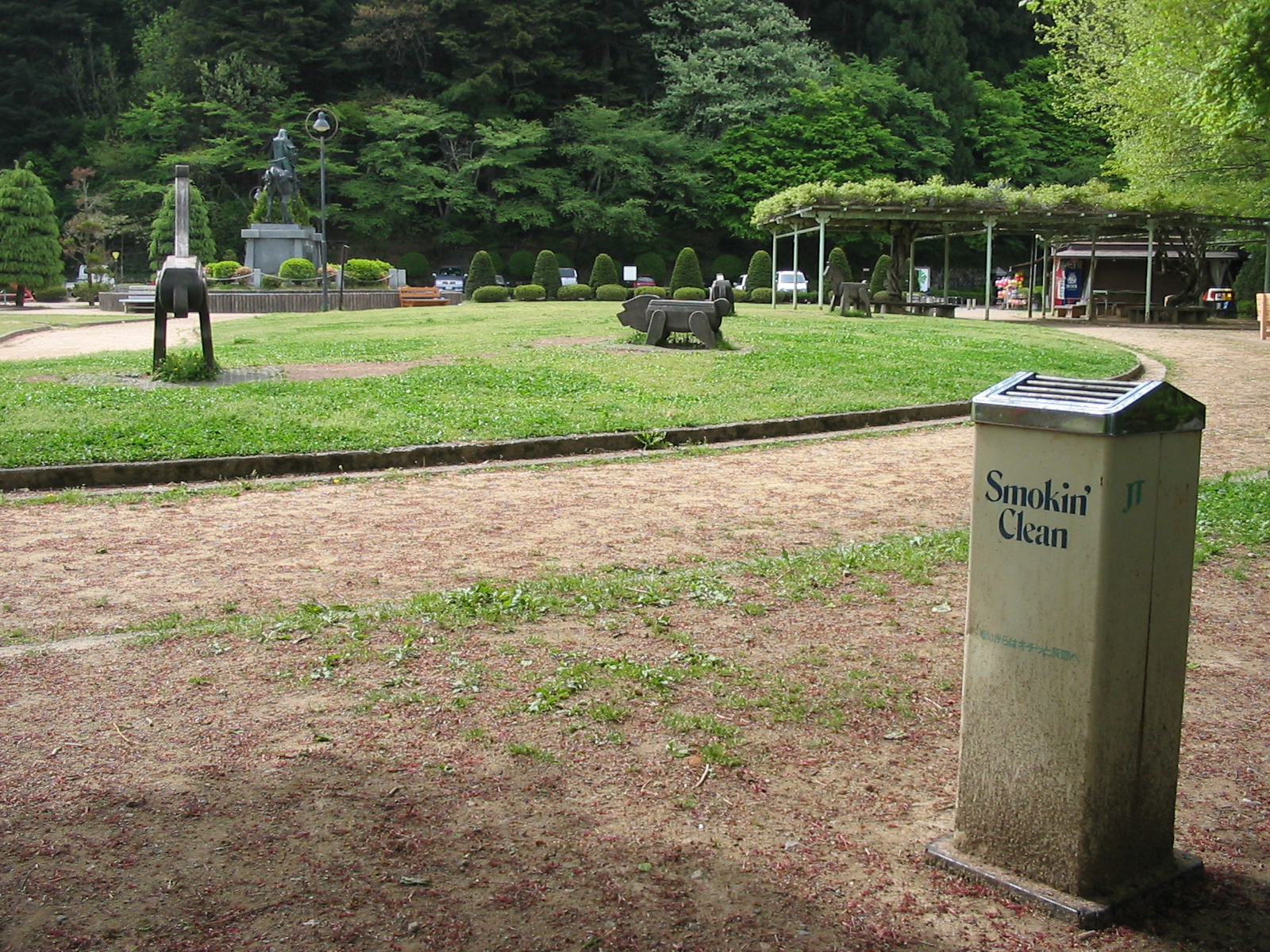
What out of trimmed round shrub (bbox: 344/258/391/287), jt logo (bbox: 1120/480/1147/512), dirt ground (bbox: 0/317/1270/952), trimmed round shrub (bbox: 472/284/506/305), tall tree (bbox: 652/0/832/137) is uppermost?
tall tree (bbox: 652/0/832/137)

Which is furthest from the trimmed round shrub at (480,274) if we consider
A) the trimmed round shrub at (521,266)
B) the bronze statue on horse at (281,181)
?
the trimmed round shrub at (521,266)

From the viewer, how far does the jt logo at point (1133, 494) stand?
2.86 metres

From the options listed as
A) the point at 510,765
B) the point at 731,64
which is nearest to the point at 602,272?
the point at 731,64

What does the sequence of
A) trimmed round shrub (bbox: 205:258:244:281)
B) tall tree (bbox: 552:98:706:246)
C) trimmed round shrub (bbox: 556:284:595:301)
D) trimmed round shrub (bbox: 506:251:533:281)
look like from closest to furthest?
trimmed round shrub (bbox: 205:258:244:281) < trimmed round shrub (bbox: 556:284:595:301) < tall tree (bbox: 552:98:706:246) < trimmed round shrub (bbox: 506:251:533:281)

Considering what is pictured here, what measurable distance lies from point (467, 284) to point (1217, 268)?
2924cm

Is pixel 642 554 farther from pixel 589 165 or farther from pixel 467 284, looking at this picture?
pixel 589 165

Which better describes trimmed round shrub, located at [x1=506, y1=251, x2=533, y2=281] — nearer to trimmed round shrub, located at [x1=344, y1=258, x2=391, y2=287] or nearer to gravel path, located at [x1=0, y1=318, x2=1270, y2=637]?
trimmed round shrub, located at [x1=344, y1=258, x2=391, y2=287]

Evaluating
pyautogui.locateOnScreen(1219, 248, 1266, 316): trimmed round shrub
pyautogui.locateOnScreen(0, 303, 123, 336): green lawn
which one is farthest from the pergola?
pyautogui.locateOnScreen(0, 303, 123, 336): green lawn

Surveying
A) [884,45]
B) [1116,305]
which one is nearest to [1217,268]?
[1116,305]

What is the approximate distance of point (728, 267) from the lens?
5631 centimetres

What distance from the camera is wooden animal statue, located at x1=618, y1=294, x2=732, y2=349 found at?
1828 centimetres

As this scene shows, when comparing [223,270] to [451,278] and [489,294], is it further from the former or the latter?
[451,278]

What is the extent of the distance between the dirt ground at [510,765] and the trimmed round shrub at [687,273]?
3563 cm

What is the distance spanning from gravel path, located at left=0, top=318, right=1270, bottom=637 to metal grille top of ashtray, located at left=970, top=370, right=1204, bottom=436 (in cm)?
350
